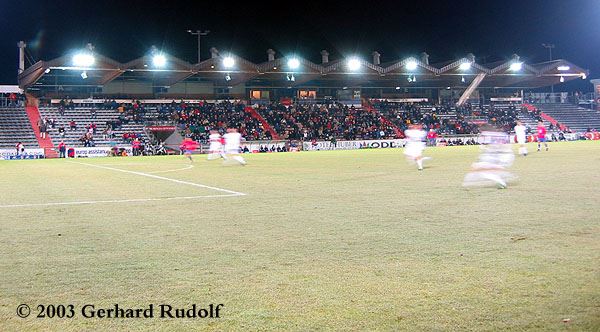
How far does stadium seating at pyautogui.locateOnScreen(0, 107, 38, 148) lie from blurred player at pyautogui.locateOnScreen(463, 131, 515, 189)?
46.2 metres

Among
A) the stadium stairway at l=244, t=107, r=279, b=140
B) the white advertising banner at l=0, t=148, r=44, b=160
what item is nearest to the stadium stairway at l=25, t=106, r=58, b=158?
the white advertising banner at l=0, t=148, r=44, b=160

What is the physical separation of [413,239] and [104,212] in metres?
6.13

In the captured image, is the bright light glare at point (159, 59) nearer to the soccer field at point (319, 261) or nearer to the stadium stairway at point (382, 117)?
the stadium stairway at point (382, 117)

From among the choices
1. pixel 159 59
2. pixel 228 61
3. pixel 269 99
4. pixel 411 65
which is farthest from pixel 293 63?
pixel 411 65

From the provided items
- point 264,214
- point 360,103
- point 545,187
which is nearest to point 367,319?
point 264,214

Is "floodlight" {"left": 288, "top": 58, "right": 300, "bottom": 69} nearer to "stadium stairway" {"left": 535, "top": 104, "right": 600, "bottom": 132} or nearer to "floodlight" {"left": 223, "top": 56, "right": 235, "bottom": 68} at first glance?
"floodlight" {"left": 223, "top": 56, "right": 235, "bottom": 68}

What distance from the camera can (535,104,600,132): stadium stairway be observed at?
244 ft

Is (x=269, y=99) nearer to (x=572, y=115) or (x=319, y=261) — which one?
(x=572, y=115)

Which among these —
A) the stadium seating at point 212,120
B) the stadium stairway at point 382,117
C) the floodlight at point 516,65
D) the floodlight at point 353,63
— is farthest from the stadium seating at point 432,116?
the stadium seating at point 212,120

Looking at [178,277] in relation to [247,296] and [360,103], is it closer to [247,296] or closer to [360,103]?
[247,296]

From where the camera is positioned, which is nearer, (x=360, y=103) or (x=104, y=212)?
(x=104, y=212)

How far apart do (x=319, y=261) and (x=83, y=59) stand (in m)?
49.2

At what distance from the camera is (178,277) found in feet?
18.0

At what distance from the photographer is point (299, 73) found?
61.6 metres
